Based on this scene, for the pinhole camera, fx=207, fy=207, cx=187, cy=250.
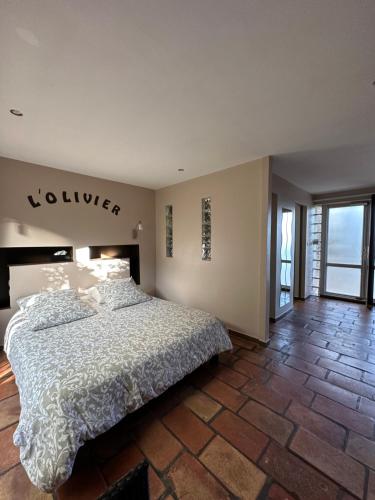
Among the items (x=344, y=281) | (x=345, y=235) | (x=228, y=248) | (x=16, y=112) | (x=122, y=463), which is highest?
(x=16, y=112)

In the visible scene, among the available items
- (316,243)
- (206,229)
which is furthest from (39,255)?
(316,243)

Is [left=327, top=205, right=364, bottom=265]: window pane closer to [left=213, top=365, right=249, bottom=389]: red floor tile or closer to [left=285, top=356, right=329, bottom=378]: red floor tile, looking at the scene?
[left=285, top=356, right=329, bottom=378]: red floor tile

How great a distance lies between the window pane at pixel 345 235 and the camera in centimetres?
473

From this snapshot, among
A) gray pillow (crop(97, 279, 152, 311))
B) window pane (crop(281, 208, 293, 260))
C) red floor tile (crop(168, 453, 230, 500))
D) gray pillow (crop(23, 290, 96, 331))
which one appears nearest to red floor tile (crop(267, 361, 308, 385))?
red floor tile (crop(168, 453, 230, 500))

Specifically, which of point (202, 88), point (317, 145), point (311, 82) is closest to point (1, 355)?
point (202, 88)

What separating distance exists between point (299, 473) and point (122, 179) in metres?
4.07

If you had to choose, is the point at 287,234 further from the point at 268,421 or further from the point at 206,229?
the point at 268,421

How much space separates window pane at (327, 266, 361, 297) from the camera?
4.79 metres

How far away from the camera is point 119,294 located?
3.00 metres

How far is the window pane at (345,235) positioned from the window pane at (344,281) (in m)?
0.20

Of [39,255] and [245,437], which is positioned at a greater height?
[39,255]

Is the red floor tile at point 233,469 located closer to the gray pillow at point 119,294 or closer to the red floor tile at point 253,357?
the red floor tile at point 253,357

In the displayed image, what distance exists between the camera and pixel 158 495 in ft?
4.02

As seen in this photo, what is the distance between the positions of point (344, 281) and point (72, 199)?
19.8ft
